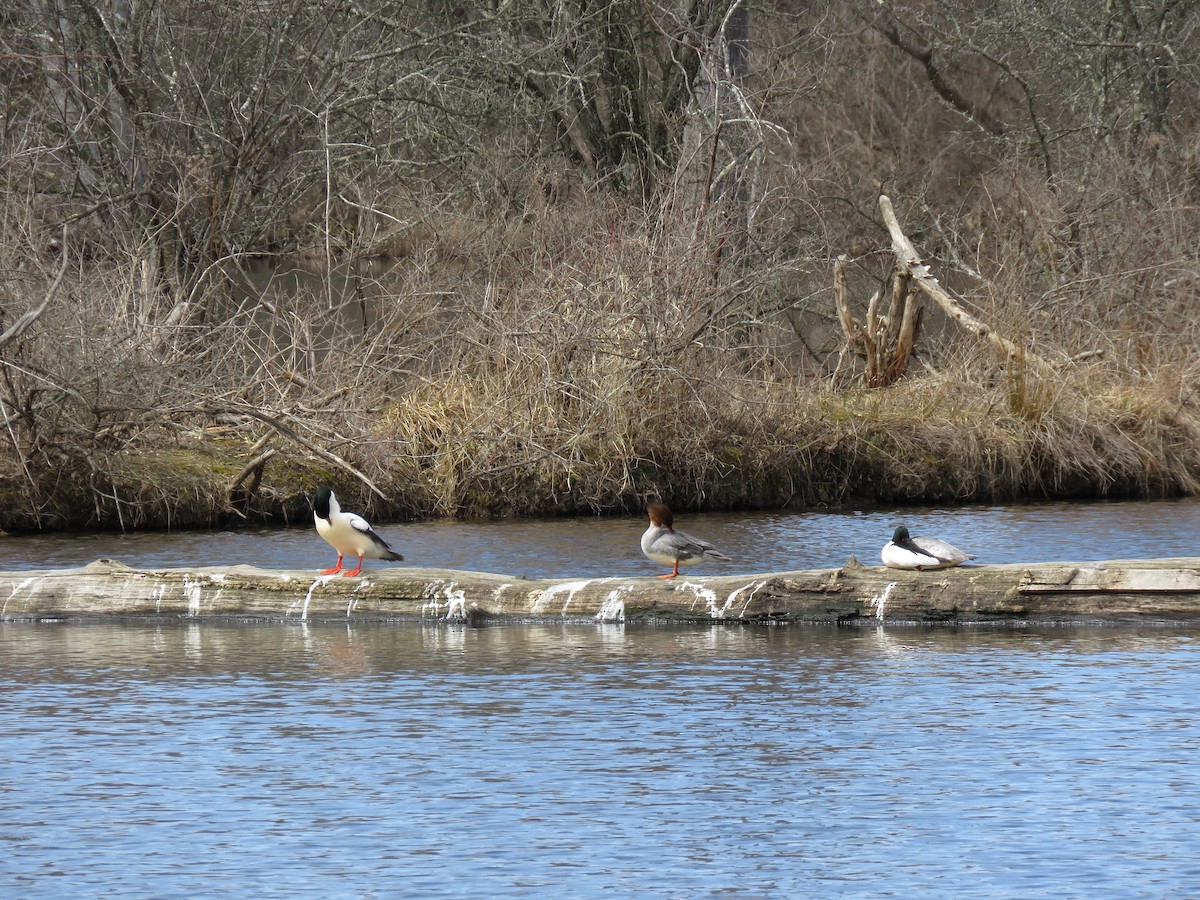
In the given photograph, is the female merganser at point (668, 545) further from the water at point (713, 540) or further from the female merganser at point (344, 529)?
the water at point (713, 540)

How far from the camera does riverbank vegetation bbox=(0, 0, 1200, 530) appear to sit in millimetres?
18531

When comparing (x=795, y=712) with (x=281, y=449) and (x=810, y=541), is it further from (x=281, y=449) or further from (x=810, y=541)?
(x=281, y=449)

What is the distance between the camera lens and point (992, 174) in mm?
29938

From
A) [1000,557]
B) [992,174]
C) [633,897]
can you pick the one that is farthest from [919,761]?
[992,174]

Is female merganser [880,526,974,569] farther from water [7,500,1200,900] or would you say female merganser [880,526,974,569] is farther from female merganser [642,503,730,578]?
female merganser [642,503,730,578]

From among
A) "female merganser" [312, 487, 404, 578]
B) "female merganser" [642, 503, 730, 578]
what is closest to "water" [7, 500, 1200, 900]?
"female merganser" [312, 487, 404, 578]

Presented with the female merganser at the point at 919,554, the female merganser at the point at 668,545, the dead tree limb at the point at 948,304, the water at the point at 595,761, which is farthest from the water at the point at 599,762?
the dead tree limb at the point at 948,304

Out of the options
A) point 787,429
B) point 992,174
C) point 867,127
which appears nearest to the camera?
point 787,429

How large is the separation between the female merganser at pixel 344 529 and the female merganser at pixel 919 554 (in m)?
3.49

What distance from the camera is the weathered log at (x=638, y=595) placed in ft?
34.5

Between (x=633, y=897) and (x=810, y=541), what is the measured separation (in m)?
10.8

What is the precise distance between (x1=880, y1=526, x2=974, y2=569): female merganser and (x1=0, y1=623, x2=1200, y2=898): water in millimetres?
504

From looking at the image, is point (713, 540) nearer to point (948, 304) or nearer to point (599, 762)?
point (948, 304)

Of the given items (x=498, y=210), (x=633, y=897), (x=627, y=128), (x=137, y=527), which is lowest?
(x=633, y=897)
